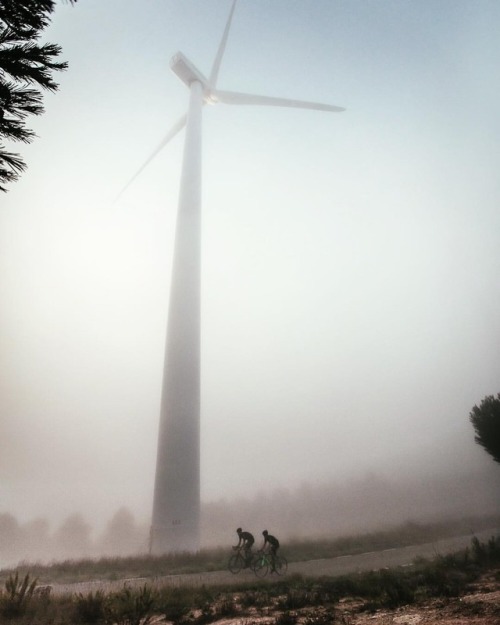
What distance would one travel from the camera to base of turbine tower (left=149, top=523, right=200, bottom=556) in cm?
1861

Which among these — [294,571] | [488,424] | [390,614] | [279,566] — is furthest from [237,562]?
[488,424]

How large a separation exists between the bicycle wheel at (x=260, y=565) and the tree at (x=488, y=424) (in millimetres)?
24287

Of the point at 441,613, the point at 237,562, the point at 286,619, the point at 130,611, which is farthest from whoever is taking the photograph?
the point at 237,562

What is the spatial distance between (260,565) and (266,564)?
0.39 m

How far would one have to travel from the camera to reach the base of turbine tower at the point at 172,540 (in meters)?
18.6

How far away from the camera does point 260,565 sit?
15492 millimetres

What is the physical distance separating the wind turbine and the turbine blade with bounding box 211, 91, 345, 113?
8.62m

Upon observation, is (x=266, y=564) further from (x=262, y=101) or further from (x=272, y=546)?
(x=262, y=101)

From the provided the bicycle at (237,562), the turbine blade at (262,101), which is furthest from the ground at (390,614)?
the turbine blade at (262,101)

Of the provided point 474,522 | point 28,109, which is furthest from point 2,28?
point 474,522

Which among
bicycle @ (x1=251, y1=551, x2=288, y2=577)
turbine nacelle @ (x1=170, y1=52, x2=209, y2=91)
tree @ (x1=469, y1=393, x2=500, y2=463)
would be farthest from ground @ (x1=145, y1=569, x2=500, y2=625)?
turbine nacelle @ (x1=170, y1=52, x2=209, y2=91)

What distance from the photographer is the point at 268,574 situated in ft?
50.3

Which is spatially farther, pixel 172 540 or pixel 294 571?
pixel 172 540

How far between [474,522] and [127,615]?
127ft
